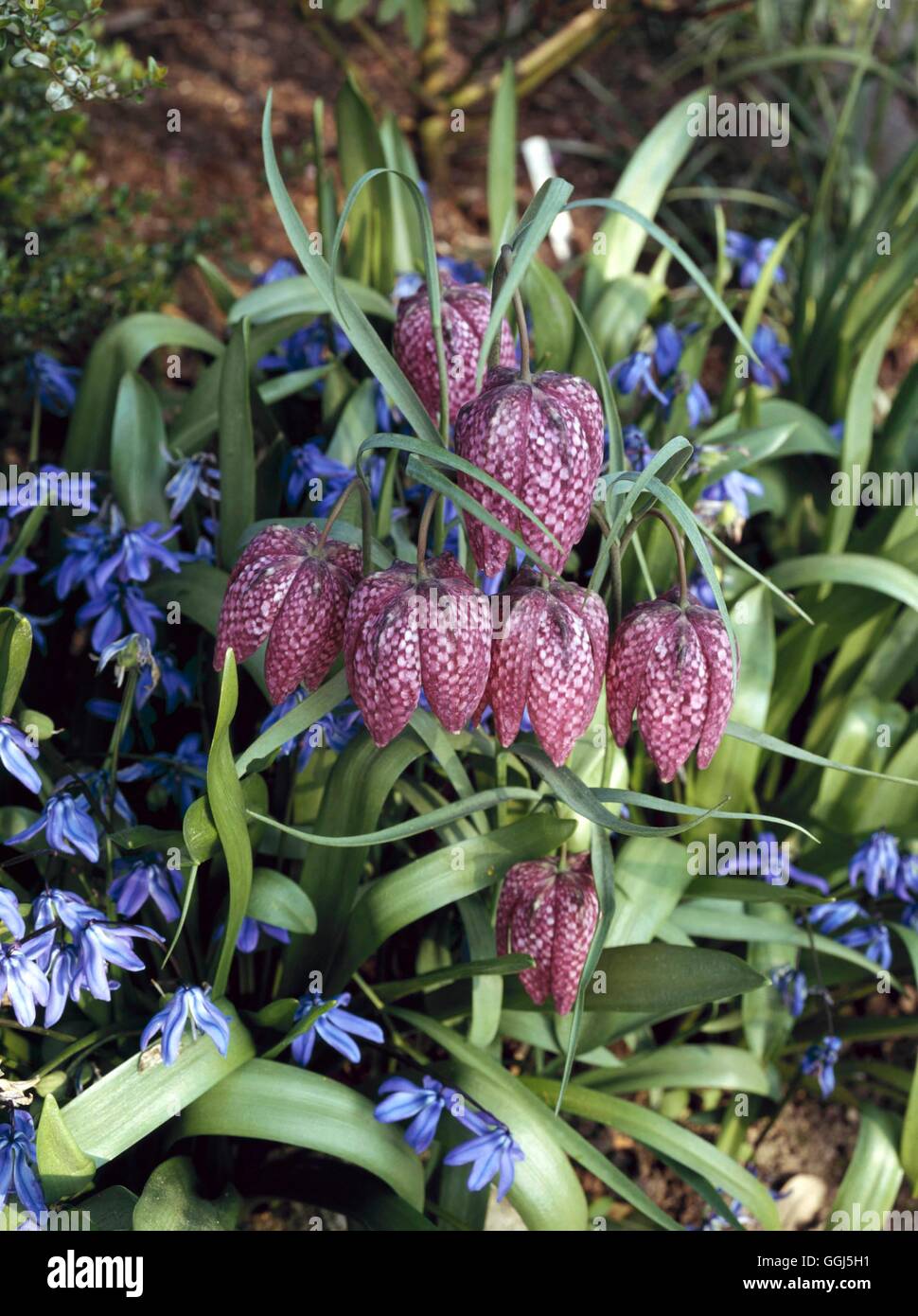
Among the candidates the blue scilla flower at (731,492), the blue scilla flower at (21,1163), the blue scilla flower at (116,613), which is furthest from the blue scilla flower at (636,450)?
the blue scilla flower at (21,1163)

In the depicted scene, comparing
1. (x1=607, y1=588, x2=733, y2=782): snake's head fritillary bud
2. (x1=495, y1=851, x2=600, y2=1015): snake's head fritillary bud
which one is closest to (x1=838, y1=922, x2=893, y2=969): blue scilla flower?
(x1=495, y1=851, x2=600, y2=1015): snake's head fritillary bud

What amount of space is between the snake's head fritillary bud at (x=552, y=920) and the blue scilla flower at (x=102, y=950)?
0.30 meters

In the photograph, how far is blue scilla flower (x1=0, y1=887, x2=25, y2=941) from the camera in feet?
3.25

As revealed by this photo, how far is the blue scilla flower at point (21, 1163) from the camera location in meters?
1.03

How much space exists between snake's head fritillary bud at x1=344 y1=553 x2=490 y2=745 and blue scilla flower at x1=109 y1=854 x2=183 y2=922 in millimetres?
330

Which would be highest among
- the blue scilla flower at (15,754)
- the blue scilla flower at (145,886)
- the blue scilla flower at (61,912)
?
the blue scilla flower at (15,754)

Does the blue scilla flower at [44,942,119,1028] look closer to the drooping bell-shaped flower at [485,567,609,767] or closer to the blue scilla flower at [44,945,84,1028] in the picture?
the blue scilla flower at [44,945,84,1028]

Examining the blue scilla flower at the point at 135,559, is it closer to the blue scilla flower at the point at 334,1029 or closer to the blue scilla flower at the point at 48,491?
the blue scilla flower at the point at 48,491

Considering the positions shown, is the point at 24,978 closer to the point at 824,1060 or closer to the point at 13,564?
the point at 13,564

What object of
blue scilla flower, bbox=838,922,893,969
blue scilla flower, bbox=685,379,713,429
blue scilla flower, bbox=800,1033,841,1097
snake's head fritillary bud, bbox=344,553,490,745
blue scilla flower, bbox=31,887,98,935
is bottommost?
blue scilla flower, bbox=800,1033,841,1097

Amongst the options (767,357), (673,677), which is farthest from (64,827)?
(767,357)

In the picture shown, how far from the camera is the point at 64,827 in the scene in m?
1.09

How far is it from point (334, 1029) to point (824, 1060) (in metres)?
0.56
